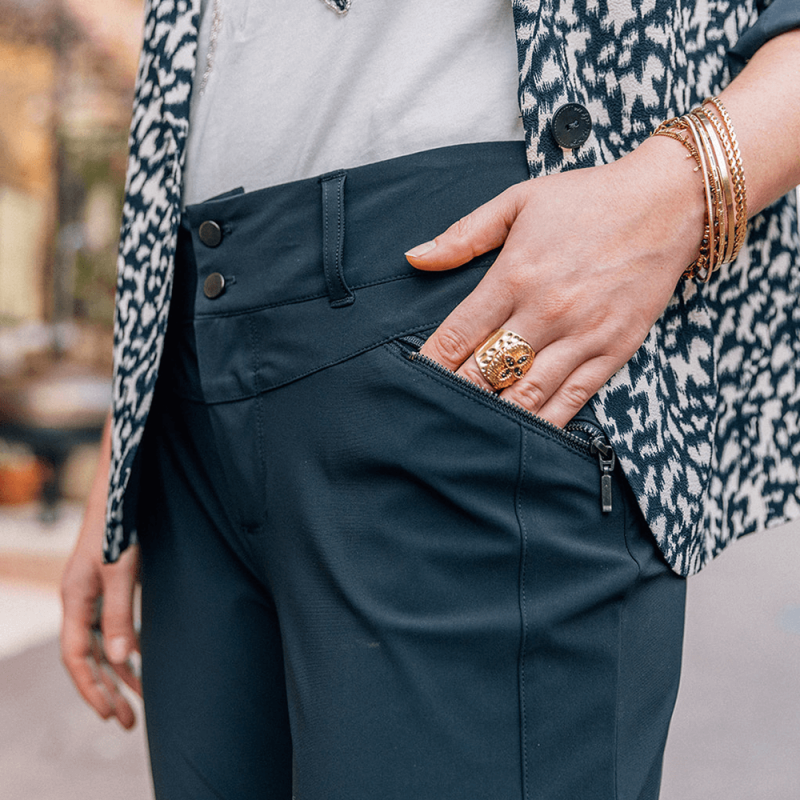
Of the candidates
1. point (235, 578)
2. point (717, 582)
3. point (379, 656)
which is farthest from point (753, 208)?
point (717, 582)

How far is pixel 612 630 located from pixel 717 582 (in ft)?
10.4

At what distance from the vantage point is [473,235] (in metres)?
0.60

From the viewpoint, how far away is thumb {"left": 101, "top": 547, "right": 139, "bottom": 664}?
3.29ft

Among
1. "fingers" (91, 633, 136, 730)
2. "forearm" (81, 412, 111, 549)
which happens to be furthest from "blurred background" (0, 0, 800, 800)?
"forearm" (81, 412, 111, 549)

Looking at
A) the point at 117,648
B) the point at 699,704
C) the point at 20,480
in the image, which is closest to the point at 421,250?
the point at 117,648

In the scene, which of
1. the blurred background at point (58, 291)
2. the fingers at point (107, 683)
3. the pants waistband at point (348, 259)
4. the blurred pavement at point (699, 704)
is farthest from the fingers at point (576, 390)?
the blurred background at point (58, 291)

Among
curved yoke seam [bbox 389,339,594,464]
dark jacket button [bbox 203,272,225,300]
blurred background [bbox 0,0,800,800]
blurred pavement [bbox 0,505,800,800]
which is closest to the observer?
curved yoke seam [bbox 389,339,594,464]

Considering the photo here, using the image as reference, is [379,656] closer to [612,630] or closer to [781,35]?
[612,630]

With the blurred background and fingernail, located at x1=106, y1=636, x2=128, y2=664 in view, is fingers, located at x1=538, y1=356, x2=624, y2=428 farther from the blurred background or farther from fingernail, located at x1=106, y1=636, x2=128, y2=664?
the blurred background

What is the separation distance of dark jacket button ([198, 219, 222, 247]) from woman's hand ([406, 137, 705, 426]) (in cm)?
21

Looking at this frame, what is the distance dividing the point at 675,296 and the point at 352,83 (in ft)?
1.06

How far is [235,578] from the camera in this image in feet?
2.61

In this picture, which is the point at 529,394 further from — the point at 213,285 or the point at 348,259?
the point at 213,285

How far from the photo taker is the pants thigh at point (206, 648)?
0.80m
